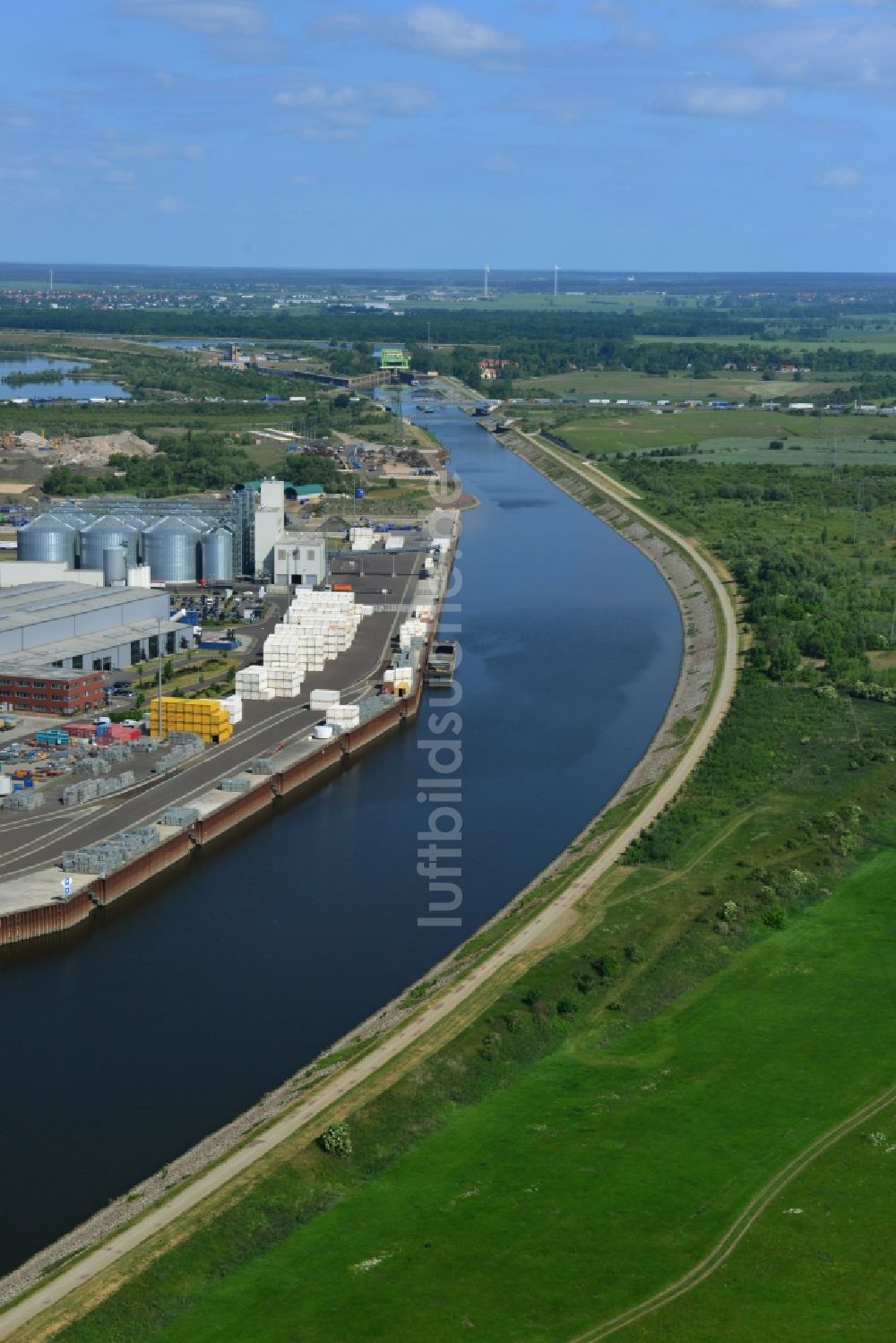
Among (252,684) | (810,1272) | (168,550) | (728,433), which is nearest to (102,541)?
(168,550)

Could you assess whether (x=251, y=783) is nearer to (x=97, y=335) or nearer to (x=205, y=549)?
(x=205, y=549)

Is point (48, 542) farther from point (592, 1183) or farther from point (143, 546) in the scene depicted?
point (592, 1183)

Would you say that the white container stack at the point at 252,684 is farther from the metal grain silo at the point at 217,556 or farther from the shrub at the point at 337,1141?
the shrub at the point at 337,1141

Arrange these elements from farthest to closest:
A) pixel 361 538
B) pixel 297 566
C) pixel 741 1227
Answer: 1. pixel 361 538
2. pixel 297 566
3. pixel 741 1227

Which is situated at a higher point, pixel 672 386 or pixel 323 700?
pixel 672 386

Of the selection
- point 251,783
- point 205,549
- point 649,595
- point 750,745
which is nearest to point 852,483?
point 649,595

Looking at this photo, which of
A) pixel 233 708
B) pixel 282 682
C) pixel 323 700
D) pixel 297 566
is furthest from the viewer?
pixel 297 566

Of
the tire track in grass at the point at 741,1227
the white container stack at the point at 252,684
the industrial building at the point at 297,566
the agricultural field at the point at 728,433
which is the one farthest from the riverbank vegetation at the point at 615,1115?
the agricultural field at the point at 728,433
